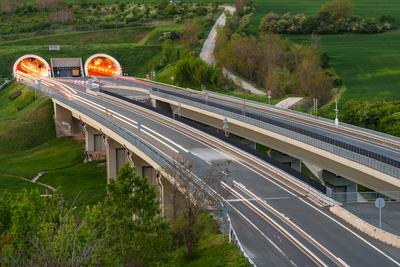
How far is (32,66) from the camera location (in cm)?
13862

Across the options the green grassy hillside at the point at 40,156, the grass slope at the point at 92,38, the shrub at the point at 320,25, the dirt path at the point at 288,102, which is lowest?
the green grassy hillside at the point at 40,156

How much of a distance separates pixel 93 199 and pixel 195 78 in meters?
50.3

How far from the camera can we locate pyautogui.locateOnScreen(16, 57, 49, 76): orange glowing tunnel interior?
134m

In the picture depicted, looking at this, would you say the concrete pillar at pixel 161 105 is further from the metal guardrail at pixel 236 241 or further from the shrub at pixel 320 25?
the metal guardrail at pixel 236 241

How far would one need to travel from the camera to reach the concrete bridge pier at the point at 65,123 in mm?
88438

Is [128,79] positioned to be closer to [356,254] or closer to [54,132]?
[54,132]

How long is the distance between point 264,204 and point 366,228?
6395mm

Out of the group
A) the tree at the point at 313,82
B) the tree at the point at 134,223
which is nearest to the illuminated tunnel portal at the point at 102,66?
the tree at the point at 313,82

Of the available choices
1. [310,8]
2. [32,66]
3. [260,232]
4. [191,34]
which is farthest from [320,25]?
[260,232]

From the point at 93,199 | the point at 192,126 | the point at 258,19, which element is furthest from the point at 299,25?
the point at 93,199

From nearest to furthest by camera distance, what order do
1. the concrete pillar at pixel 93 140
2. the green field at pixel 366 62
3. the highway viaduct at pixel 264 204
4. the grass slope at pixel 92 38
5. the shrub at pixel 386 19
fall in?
the highway viaduct at pixel 264 204
the concrete pillar at pixel 93 140
the green field at pixel 366 62
the shrub at pixel 386 19
the grass slope at pixel 92 38

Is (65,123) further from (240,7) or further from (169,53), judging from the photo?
(240,7)

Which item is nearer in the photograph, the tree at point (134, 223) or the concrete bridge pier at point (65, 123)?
the tree at point (134, 223)

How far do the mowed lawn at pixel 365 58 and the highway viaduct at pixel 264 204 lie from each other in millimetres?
30835
